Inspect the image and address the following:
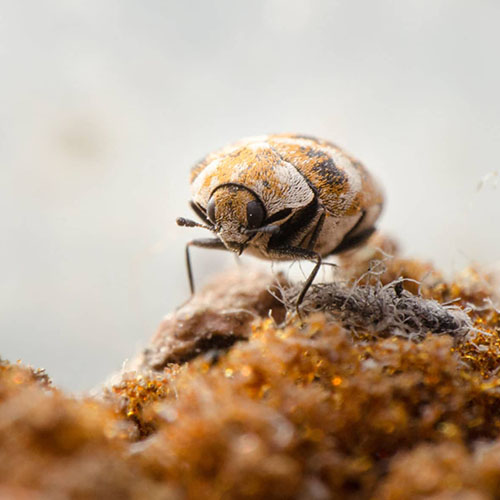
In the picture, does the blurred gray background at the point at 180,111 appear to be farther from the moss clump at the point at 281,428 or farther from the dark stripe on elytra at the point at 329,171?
the moss clump at the point at 281,428

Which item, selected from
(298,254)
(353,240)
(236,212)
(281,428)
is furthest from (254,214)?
(281,428)

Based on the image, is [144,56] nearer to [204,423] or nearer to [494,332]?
[494,332]

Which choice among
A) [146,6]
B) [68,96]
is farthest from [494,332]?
[146,6]

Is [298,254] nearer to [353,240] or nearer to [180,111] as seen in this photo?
[353,240]

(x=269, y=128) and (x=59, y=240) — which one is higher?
(x=269, y=128)

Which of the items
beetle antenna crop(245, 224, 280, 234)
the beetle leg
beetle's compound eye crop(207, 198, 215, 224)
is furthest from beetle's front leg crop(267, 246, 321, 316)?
the beetle leg

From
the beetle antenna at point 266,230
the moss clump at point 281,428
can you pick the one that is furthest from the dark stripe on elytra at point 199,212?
the moss clump at point 281,428

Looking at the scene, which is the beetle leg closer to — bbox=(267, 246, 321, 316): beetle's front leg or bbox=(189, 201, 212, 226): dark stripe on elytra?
bbox=(267, 246, 321, 316): beetle's front leg

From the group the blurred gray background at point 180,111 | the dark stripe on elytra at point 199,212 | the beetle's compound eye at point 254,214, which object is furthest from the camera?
the blurred gray background at point 180,111
